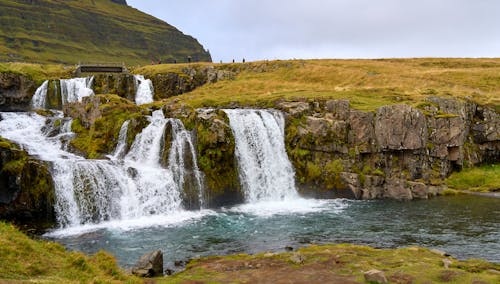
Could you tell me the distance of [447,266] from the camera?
20891 millimetres

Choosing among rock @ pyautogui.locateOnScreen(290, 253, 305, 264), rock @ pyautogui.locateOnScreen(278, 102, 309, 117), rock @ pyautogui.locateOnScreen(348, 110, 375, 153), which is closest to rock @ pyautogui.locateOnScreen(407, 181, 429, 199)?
rock @ pyautogui.locateOnScreen(348, 110, 375, 153)

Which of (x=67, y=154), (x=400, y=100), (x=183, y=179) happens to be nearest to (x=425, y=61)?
(x=400, y=100)

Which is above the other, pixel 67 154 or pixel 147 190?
pixel 67 154

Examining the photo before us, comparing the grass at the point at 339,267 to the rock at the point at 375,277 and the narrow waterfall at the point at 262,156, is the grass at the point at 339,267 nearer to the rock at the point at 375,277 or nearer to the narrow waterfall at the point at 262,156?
the rock at the point at 375,277

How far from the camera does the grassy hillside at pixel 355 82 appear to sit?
62.4m

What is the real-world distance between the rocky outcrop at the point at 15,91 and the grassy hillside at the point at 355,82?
2138cm

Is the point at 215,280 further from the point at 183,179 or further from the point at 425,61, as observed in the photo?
the point at 425,61

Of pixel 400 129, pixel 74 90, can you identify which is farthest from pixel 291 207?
pixel 74 90

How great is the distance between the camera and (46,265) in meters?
16.8

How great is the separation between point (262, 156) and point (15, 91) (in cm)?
4405

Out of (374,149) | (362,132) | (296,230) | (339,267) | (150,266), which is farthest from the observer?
(362,132)

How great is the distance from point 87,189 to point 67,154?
914 centimetres

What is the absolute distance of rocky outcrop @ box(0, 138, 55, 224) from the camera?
1302 inches

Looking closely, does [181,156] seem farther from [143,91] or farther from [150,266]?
[143,91]
